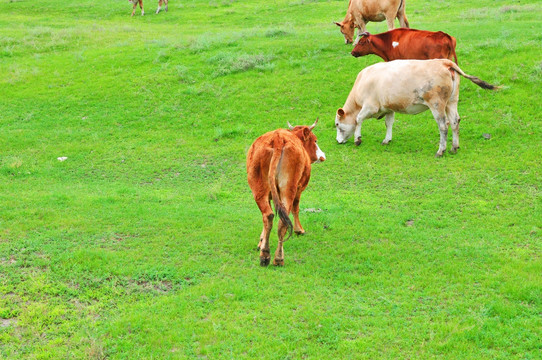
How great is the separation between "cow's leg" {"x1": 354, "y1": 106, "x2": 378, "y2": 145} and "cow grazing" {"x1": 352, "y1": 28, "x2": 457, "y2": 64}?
2.42 m

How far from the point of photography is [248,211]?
984 cm

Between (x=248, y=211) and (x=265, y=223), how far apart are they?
8.89 ft

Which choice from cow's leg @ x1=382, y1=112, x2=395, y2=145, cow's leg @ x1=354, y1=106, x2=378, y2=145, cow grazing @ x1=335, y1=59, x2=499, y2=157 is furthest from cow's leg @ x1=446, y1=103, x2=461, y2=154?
cow's leg @ x1=354, y1=106, x2=378, y2=145

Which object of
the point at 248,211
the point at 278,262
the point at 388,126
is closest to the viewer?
the point at 278,262

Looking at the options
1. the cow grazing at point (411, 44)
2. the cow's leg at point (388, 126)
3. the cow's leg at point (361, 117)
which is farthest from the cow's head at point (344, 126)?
the cow grazing at point (411, 44)

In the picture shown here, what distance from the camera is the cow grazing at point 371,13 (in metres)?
17.2

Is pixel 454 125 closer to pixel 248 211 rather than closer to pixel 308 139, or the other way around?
pixel 308 139

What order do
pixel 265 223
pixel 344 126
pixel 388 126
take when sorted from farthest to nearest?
pixel 344 126 < pixel 388 126 < pixel 265 223

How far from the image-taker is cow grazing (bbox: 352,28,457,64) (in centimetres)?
1345

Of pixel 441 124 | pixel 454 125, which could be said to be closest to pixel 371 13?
pixel 454 125

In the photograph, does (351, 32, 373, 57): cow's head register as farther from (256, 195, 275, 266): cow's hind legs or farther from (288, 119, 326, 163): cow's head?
(256, 195, 275, 266): cow's hind legs

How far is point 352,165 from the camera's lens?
39.6 ft

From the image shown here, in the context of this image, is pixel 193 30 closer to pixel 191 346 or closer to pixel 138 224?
pixel 138 224

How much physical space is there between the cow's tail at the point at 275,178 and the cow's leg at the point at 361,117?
19.7ft
